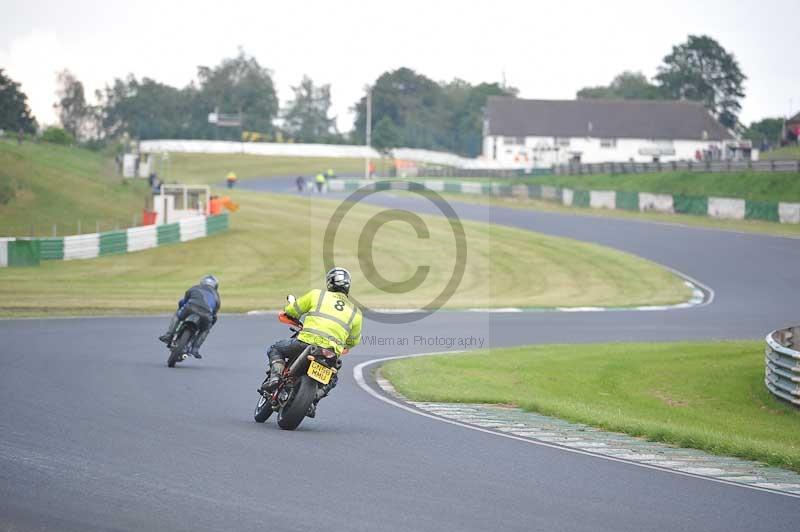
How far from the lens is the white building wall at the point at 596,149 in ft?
385

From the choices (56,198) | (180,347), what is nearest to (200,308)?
(180,347)

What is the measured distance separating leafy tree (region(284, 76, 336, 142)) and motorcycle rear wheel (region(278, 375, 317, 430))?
17519 cm

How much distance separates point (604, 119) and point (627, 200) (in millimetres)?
57187

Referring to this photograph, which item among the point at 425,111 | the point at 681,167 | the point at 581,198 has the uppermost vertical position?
the point at 425,111

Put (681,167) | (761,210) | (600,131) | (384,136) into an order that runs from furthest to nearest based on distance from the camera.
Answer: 1. (384,136)
2. (600,131)
3. (681,167)
4. (761,210)

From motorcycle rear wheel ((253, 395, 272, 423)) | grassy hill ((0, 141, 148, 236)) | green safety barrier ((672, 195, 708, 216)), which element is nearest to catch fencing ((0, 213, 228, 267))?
grassy hill ((0, 141, 148, 236))

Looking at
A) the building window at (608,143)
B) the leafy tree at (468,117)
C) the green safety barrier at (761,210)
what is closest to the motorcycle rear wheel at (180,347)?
the green safety barrier at (761,210)

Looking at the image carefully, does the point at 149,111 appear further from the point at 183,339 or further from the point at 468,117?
the point at 183,339

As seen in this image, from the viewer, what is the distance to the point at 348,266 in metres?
41.2

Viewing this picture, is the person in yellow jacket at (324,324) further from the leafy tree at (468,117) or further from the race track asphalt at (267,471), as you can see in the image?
the leafy tree at (468,117)

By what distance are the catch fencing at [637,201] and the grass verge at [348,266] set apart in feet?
41.9

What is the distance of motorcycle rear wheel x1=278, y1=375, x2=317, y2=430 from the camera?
1051cm

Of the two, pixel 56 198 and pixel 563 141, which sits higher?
pixel 563 141

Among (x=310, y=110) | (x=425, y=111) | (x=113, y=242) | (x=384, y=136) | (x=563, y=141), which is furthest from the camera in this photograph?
(x=310, y=110)
